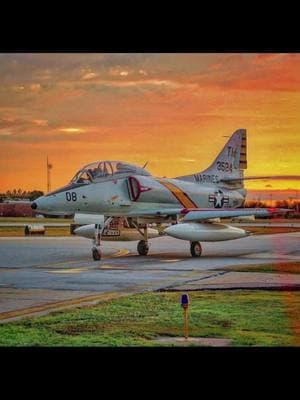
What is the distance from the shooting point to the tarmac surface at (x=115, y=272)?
10344mm

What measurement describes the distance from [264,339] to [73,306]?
99.3 inches

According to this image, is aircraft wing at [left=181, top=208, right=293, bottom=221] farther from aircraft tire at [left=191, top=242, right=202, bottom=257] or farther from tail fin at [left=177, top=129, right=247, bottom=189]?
tail fin at [left=177, top=129, right=247, bottom=189]

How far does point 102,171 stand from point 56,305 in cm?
564

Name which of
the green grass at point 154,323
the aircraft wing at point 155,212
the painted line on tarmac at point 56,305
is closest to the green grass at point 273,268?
the aircraft wing at point 155,212

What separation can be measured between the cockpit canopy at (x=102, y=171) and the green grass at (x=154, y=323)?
5388 millimetres

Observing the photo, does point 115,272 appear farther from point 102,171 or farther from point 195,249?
point 195,249

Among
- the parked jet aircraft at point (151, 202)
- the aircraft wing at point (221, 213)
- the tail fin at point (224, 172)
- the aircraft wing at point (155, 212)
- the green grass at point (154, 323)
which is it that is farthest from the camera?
the aircraft wing at point (155, 212)

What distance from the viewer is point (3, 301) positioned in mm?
9805

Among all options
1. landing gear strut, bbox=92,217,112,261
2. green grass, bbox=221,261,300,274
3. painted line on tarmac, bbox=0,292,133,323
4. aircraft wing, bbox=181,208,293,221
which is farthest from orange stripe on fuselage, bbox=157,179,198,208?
painted line on tarmac, bbox=0,292,133,323

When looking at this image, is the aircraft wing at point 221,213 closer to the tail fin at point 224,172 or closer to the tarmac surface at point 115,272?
the tail fin at point 224,172

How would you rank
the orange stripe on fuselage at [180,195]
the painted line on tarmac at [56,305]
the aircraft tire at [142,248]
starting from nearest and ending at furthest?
the painted line on tarmac at [56,305], the orange stripe on fuselage at [180,195], the aircraft tire at [142,248]

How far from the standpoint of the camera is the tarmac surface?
1034cm
